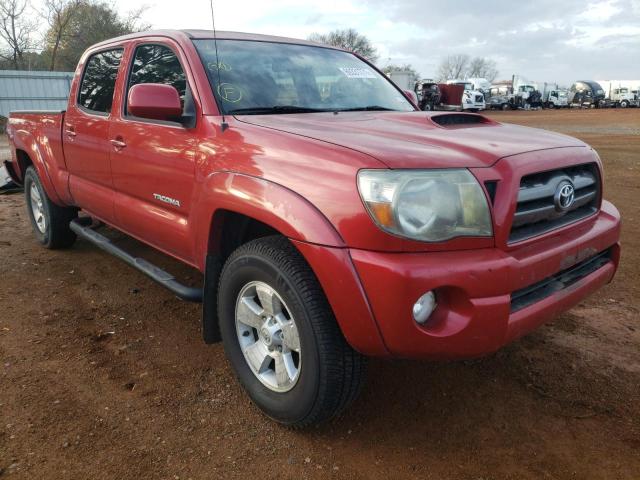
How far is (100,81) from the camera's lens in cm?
400

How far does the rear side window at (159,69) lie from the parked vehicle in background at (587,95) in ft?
178

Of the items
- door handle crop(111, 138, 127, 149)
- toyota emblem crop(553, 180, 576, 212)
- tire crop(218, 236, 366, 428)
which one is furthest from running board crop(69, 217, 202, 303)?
toyota emblem crop(553, 180, 576, 212)

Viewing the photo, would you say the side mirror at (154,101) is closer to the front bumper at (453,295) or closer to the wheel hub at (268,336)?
the wheel hub at (268,336)

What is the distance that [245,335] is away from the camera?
106 inches

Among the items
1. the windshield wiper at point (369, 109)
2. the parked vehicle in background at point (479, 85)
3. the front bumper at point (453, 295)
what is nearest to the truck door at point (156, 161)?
the windshield wiper at point (369, 109)

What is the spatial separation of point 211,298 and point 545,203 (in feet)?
5.55

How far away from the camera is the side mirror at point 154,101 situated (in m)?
2.69

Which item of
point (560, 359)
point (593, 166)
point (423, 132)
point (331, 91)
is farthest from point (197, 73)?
point (560, 359)

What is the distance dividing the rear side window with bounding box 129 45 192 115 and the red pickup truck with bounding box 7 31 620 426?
1cm

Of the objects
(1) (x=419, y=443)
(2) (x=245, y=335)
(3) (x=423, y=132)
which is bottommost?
(1) (x=419, y=443)

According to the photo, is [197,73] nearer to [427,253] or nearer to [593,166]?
[427,253]

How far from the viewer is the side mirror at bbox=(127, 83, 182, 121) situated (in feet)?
8.81

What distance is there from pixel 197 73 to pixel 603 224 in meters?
2.27

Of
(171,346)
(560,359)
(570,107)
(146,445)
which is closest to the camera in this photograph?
(146,445)
